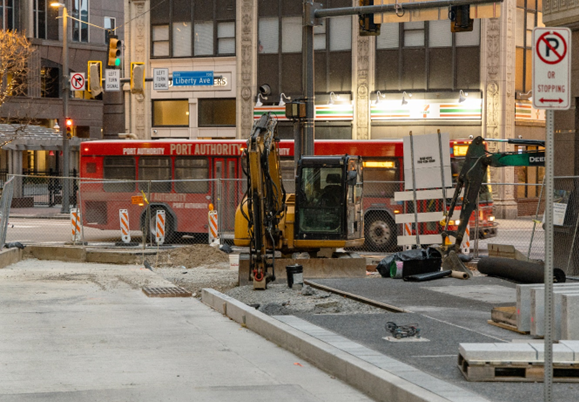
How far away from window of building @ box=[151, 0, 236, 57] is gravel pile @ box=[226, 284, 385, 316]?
88.4ft

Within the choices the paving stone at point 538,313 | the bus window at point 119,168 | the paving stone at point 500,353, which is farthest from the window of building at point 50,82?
the paving stone at point 500,353

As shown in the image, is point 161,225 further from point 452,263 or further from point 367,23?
point 452,263

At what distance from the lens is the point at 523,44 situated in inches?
1513

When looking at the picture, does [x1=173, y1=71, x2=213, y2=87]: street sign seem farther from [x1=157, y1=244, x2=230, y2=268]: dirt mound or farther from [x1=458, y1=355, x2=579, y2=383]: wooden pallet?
[x1=458, y1=355, x2=579, y2=383]: wooden pallet

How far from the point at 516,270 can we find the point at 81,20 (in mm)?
47996

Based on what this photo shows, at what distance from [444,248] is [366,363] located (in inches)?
426

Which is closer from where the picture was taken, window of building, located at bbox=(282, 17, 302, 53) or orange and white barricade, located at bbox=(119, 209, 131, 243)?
orange and white barricade, located at bbox=(119, 209, 131, 243)

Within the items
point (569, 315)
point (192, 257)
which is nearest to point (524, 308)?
point (569, 315)

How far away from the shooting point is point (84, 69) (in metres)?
58.7

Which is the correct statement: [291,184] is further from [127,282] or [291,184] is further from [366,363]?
[366,363]

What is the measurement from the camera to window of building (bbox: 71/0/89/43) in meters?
57.8

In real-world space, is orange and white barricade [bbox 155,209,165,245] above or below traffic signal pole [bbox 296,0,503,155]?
below

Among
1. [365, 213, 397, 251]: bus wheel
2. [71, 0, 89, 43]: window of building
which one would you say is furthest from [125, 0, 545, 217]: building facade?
[71, 0, 89, 43]: window of building

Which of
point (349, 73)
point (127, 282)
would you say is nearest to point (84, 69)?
point (349, 73)
